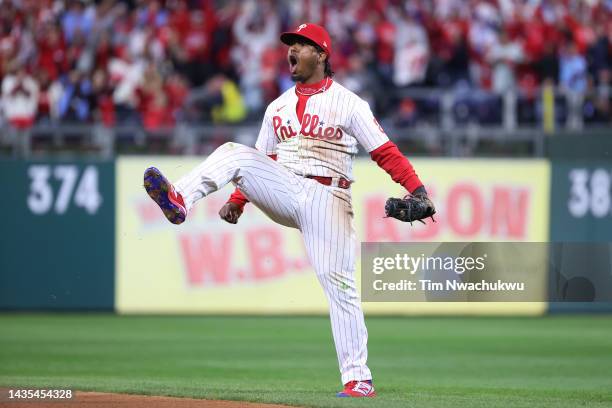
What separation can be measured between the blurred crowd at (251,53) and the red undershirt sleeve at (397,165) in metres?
9.09

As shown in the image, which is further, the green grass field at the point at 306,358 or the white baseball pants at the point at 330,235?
the green grass field at the point at 306,358

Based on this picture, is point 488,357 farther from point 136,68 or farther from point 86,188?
point 136,68

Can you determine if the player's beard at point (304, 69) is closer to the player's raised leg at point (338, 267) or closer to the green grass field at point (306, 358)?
the player's raised leg at point (338, 267)

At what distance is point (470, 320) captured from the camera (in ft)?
48.2

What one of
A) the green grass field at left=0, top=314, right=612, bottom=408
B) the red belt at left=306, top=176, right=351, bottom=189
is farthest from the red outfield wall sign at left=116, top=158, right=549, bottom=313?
the red belt at left=306, top=176, right=351, bottom=189

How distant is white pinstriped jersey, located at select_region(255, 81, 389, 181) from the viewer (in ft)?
23.1

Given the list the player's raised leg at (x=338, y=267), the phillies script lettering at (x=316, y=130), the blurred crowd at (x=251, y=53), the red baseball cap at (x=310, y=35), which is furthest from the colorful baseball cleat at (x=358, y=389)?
the blurred crowd at (x=251, y=53)

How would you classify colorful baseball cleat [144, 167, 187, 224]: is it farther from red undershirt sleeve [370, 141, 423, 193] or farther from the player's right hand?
red undershirt sleeve [370, 141, 423, 193]

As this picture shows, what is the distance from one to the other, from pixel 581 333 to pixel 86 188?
20.4ft

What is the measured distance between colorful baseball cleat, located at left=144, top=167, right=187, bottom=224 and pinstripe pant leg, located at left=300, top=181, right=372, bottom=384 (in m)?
0.97

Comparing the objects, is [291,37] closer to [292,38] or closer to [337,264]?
[292,38]

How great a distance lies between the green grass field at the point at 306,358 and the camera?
7.93 meters

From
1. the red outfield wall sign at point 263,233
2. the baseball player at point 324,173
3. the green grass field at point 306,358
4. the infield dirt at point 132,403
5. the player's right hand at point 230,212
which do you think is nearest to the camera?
the infield dirt at point 132,403

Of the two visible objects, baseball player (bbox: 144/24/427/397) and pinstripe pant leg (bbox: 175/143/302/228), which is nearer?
pinstripe pant leg (bbox: 175/143/302/228)
